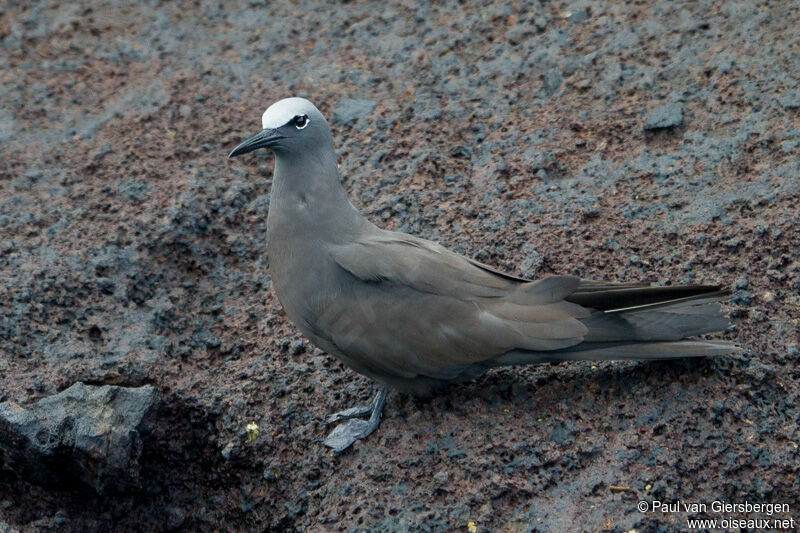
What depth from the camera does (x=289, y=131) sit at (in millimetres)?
4168

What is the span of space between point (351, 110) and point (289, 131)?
1532 mm

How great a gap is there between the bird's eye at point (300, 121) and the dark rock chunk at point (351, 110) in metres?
1.38

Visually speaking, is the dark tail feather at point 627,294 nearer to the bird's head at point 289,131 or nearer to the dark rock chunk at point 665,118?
the bird's head at point 289,131

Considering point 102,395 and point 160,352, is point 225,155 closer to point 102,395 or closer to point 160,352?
point 160,352

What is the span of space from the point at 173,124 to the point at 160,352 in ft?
6.12

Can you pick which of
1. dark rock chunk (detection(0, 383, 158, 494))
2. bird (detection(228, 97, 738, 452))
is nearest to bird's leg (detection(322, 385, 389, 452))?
bird (detection(228, 97, 738, 452))

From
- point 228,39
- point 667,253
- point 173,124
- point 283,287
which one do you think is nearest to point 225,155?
point 173,124

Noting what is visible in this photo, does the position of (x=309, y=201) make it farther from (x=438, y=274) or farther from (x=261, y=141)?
(x=438, y=274)

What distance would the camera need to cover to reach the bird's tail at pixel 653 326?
3.74 m

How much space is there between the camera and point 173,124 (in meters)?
5.77

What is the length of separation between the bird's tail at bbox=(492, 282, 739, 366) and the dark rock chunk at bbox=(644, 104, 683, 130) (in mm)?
1621

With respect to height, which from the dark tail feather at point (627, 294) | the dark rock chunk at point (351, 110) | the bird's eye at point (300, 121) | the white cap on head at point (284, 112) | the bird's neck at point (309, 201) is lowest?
the dark tail feather at point (627, 294)

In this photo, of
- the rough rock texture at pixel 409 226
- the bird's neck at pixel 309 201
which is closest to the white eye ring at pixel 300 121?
the bird's neck at pixel 309 201

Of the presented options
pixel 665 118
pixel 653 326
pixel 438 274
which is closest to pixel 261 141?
pixel 438 274
